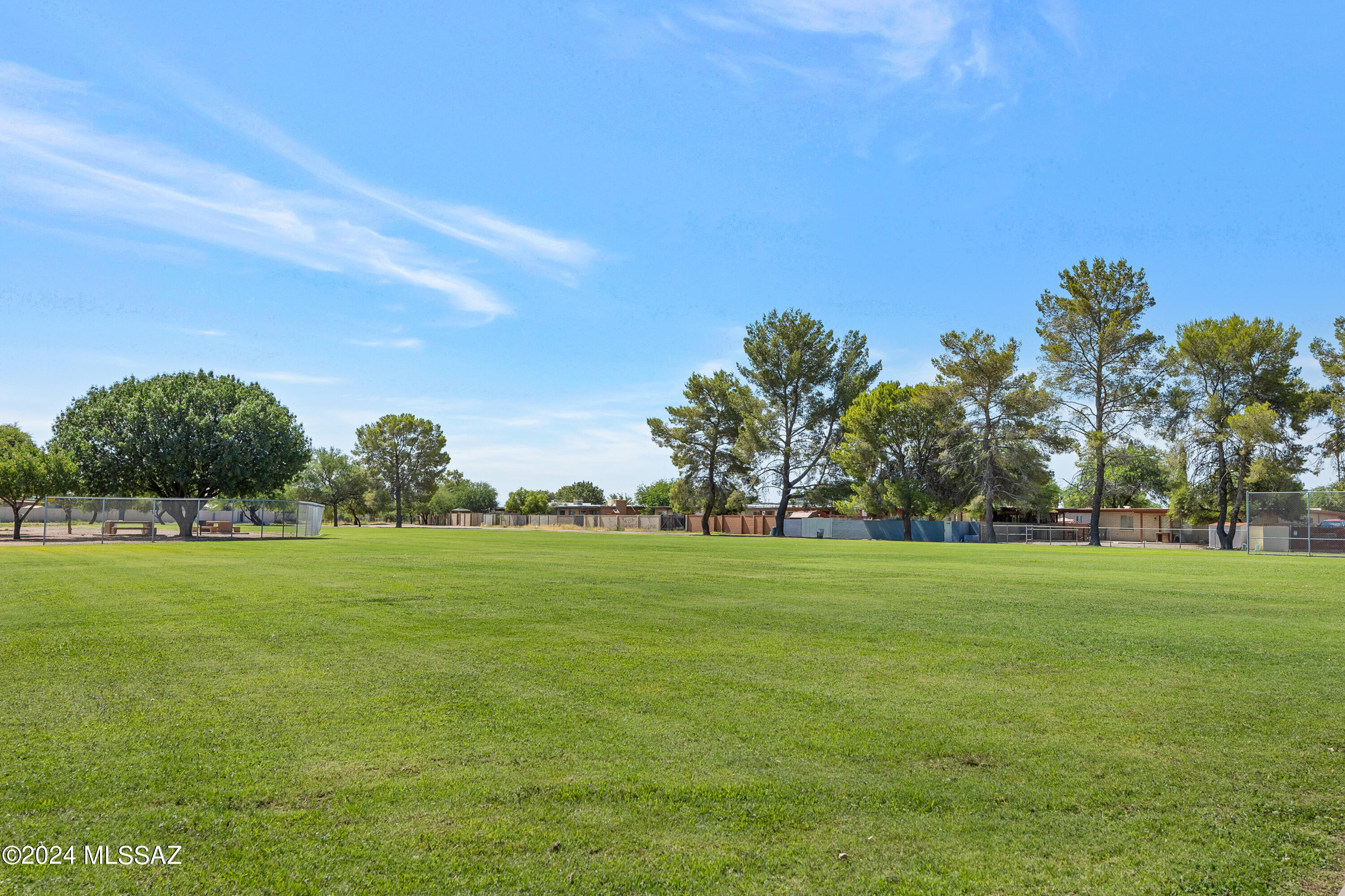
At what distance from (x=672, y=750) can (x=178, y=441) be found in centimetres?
4418

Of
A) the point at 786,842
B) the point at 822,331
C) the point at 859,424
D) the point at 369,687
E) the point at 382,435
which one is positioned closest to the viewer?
the point at 786,842

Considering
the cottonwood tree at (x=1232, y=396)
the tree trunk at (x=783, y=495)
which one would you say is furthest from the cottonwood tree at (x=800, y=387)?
the cottonwood tree at (x=1232, y=396)

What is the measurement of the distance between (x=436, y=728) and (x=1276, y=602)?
13.7 meters

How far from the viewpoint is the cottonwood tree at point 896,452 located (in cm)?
5628

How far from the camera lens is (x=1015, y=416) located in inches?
2010

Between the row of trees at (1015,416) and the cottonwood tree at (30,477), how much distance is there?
4090 centimetres

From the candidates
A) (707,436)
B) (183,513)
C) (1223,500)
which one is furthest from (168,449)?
(1223,500)

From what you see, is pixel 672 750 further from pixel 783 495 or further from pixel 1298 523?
pixel 783 495

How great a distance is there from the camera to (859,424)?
57.2 metres

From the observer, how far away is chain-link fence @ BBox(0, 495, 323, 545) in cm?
3288

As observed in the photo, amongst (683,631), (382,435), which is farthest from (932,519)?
(382,435)

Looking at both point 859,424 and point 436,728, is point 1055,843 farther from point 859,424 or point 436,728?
point 859,424

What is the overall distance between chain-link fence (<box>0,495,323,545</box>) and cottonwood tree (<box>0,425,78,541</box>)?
21.2 inches

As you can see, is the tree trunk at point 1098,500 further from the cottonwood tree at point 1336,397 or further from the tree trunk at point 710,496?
the tree trunk at point 710,496
